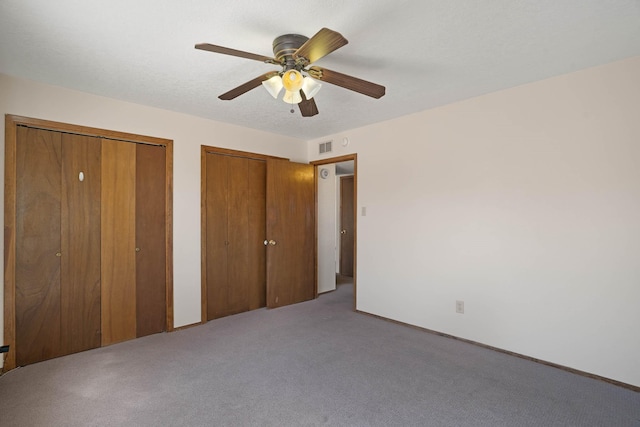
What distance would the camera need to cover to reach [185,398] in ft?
6.98

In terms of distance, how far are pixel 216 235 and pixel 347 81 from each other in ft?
8.69

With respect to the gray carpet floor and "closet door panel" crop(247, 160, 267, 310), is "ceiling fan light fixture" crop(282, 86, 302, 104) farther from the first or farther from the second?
"closet door panel" crop(247, 160, 267, 310)

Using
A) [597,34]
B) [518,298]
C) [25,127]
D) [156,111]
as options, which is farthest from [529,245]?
[25,127]

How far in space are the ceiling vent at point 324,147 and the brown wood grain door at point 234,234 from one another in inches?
36.0

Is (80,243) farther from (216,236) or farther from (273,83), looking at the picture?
(273,83)

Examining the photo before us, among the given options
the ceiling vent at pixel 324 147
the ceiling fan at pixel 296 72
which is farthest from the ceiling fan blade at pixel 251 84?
the ceiling vent at pixel 324 147

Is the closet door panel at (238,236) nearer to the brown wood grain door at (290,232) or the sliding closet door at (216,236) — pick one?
the sliding closet door at (216,236)

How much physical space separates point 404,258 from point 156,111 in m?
3.28

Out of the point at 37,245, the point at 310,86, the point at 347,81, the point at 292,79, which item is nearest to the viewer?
the point at 292,79

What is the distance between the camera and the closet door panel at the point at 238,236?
3.95 m

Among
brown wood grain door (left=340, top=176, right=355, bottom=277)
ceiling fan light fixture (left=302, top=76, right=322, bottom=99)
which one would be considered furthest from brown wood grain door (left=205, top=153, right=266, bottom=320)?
brown wood grain door (left=340, top=176, right=355, bottom=277)

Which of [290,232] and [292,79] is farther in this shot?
[290,232]

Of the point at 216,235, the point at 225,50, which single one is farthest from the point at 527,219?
the point at 216,235

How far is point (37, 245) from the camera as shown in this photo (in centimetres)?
266
